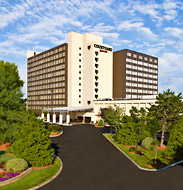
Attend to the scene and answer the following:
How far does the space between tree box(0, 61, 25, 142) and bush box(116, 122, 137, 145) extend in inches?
761

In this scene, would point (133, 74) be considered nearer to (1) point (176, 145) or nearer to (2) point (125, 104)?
(2) point (125, 104)

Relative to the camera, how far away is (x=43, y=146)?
24.1m

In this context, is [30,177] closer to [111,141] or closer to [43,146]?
[43,146]

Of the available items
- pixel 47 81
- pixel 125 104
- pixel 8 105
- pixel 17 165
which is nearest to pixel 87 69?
pixel 125 104

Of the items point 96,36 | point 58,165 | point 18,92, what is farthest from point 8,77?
point 96,36

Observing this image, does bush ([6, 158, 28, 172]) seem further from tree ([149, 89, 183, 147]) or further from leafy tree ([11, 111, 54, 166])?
tree ([149, 89, 183, 147])

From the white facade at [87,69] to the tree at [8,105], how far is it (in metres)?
44.9

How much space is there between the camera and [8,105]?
3509cm

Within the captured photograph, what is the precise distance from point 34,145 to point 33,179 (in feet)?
16.9

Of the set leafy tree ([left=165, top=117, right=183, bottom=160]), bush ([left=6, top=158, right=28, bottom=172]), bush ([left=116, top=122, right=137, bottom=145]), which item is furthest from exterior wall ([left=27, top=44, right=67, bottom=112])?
leafy tree ([left=165, top=117, right=183, bottom=160])

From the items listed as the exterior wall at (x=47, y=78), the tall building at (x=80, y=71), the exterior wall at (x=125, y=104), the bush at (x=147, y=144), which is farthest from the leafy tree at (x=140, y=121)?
the exterior wall at (x=47, y=78)

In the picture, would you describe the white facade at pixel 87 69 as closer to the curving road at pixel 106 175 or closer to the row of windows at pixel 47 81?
the row of windows at pixel 47 81

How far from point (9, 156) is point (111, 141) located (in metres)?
18.7

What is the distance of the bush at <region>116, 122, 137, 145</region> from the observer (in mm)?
33875
